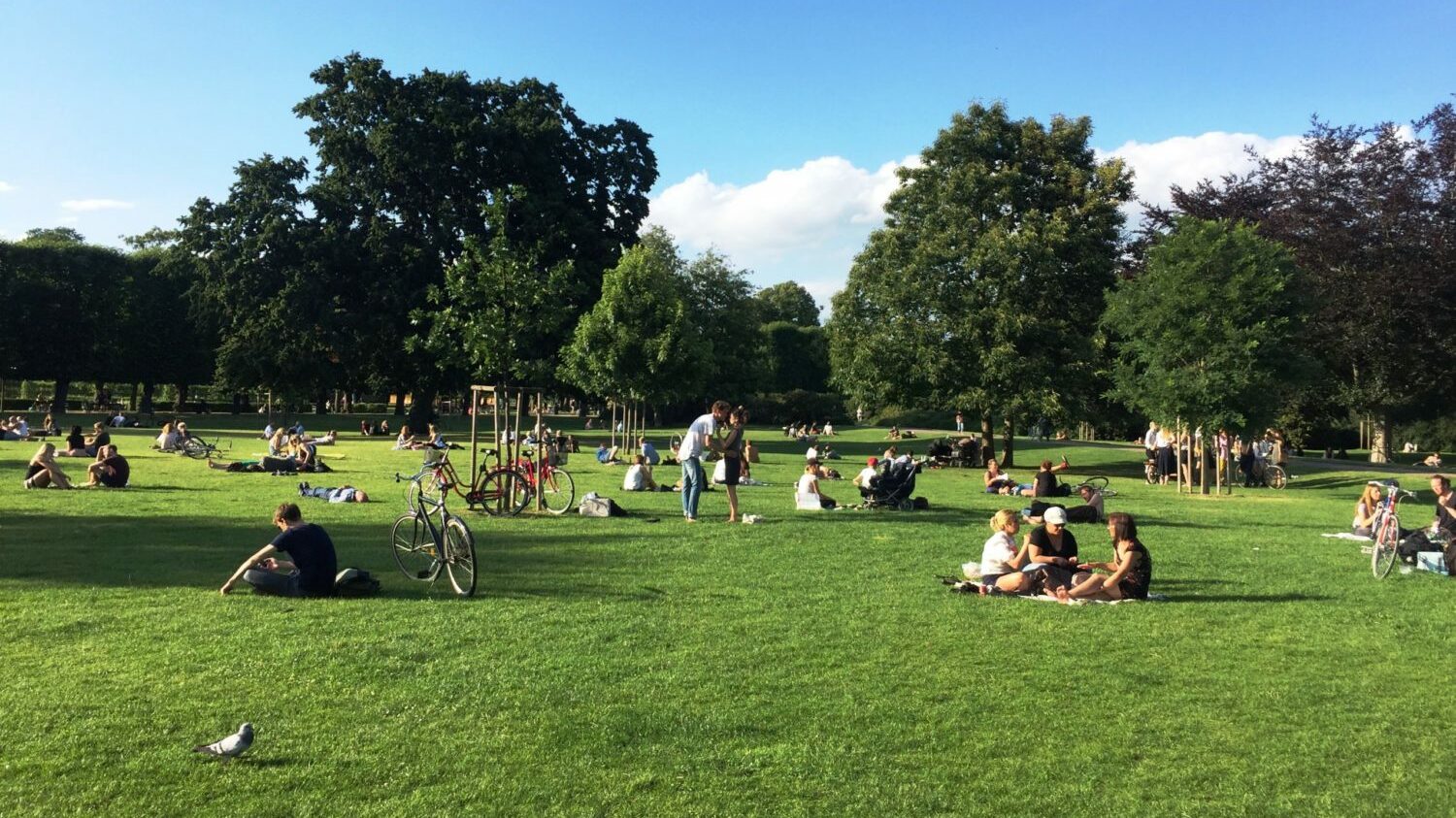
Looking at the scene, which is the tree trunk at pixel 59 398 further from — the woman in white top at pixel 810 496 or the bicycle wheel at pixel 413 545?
the bicycle wheel at pixel 413 545

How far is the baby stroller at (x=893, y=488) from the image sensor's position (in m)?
18.0

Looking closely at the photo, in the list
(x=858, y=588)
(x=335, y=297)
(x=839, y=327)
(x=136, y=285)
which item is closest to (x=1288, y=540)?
(x=858, y=588)

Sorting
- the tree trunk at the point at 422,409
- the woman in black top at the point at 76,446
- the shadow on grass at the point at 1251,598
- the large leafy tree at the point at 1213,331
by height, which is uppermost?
the large leafy tree at the point at 1213,331

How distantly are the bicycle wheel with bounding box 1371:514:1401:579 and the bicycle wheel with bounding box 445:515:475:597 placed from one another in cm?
983

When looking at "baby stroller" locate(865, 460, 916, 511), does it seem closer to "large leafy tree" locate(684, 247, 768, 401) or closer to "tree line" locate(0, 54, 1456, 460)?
"tree line" locate(0, 54, 1456, 460)

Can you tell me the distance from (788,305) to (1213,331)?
2908 inches

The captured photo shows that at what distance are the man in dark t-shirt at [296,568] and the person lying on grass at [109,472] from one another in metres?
12.0

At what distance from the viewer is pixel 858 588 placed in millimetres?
9648

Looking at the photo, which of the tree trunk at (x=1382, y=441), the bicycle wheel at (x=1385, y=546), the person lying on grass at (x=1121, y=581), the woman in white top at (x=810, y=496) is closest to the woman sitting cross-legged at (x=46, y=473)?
the woman in white top at (x=810, y=496)

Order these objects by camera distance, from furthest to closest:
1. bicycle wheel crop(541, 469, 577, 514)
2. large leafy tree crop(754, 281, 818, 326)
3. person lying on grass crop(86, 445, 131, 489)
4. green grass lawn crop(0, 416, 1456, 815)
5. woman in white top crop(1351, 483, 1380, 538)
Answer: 1. large leafy tree crop(754, 281, 818, 326)
2. person lying on grass crop(86, 445, 131, 489)
3. bicycle wheel crop(541, 469, 577, 514)
4. woman in white top crop(1351, 483, 1380, 538)
5. green grass lawn crop(0, 416, 1456, 815)

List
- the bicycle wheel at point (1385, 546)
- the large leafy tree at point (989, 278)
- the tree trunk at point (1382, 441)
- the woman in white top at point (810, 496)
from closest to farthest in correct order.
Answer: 1. the bicycle wheel at point (1385, 546)
2. the woman in white top at point (810, 496)
3. the large leafy tree at point (989, 278)
4. the tree trunk at point (1382, 441)

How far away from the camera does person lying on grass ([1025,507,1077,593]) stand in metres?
9.48

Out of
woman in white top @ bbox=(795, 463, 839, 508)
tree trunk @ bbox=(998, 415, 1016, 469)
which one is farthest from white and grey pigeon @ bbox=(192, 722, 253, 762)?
tree trunk @ bbox=(998, 415, 1016, 469)

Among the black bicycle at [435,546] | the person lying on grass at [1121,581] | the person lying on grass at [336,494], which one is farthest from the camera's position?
the person lying on grass at [336,494]
